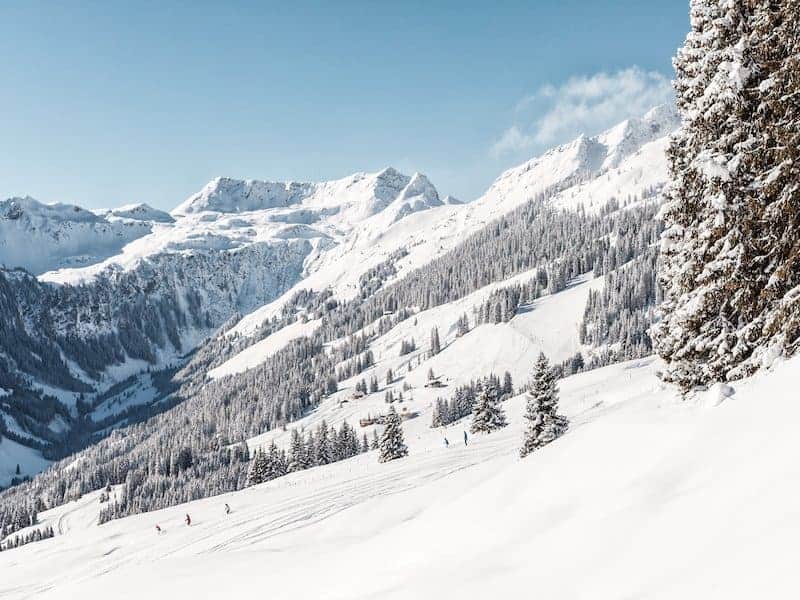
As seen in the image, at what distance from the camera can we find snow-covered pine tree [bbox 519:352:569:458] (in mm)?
36438

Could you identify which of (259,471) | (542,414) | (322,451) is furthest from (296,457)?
(542,414)

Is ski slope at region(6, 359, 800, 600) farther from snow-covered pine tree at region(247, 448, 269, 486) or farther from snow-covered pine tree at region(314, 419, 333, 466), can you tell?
snow-covered pine tree at region(314, 419, 333, 466)

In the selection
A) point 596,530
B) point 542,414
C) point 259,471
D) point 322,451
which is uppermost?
point 596,530

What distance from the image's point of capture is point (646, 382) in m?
77.2

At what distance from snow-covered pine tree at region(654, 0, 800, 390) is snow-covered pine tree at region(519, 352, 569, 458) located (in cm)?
2217

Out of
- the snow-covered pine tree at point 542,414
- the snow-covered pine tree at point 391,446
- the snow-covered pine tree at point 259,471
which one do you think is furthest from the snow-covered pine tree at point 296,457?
the snow-covered pine tree at point 542,414

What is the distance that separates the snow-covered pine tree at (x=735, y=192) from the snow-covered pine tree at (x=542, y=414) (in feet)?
72.7

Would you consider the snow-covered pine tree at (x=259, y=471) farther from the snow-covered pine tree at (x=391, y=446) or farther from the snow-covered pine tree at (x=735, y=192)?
the snow-covered pine tree at (x=735, y=192)

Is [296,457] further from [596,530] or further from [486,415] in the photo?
[596,530]

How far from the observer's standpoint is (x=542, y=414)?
37438 millimetres

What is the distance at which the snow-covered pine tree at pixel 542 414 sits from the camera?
120ft

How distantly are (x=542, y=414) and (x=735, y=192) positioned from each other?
2625cm

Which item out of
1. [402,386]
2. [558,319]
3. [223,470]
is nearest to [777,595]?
[223,470]

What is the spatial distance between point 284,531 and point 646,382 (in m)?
62.6
